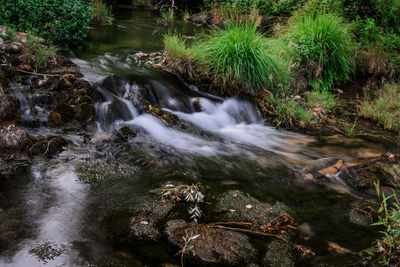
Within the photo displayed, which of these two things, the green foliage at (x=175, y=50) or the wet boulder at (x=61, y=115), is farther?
the green foliage at (x=175, y=50)

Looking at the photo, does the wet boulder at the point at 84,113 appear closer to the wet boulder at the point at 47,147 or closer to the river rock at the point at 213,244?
the wet boulder at the point at 47,147

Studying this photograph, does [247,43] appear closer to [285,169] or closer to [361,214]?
[285,169]

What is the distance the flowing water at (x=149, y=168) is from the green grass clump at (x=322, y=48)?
Result: 2047 millimetres

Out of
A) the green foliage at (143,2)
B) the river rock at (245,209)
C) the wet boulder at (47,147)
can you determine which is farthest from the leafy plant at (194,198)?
the green foliage at (143,2)

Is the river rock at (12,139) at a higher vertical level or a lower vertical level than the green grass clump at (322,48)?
lower

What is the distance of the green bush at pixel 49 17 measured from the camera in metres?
7.60

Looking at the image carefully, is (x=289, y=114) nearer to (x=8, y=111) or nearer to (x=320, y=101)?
(x=320, y=101)

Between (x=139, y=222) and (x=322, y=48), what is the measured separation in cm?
615

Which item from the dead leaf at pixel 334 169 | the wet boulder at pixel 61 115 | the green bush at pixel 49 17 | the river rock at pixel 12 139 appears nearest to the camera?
the river rock at pixel 12 139

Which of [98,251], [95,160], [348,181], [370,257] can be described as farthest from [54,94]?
[370,257]

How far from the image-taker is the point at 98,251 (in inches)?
105

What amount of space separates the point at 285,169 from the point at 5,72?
4827 mm

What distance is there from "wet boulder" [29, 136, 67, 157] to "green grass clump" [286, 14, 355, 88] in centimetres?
528

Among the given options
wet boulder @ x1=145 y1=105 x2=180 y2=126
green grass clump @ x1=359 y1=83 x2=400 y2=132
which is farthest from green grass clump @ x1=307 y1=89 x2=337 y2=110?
wet boulder @ x1=145 y1=105 x2=180 y2=126
